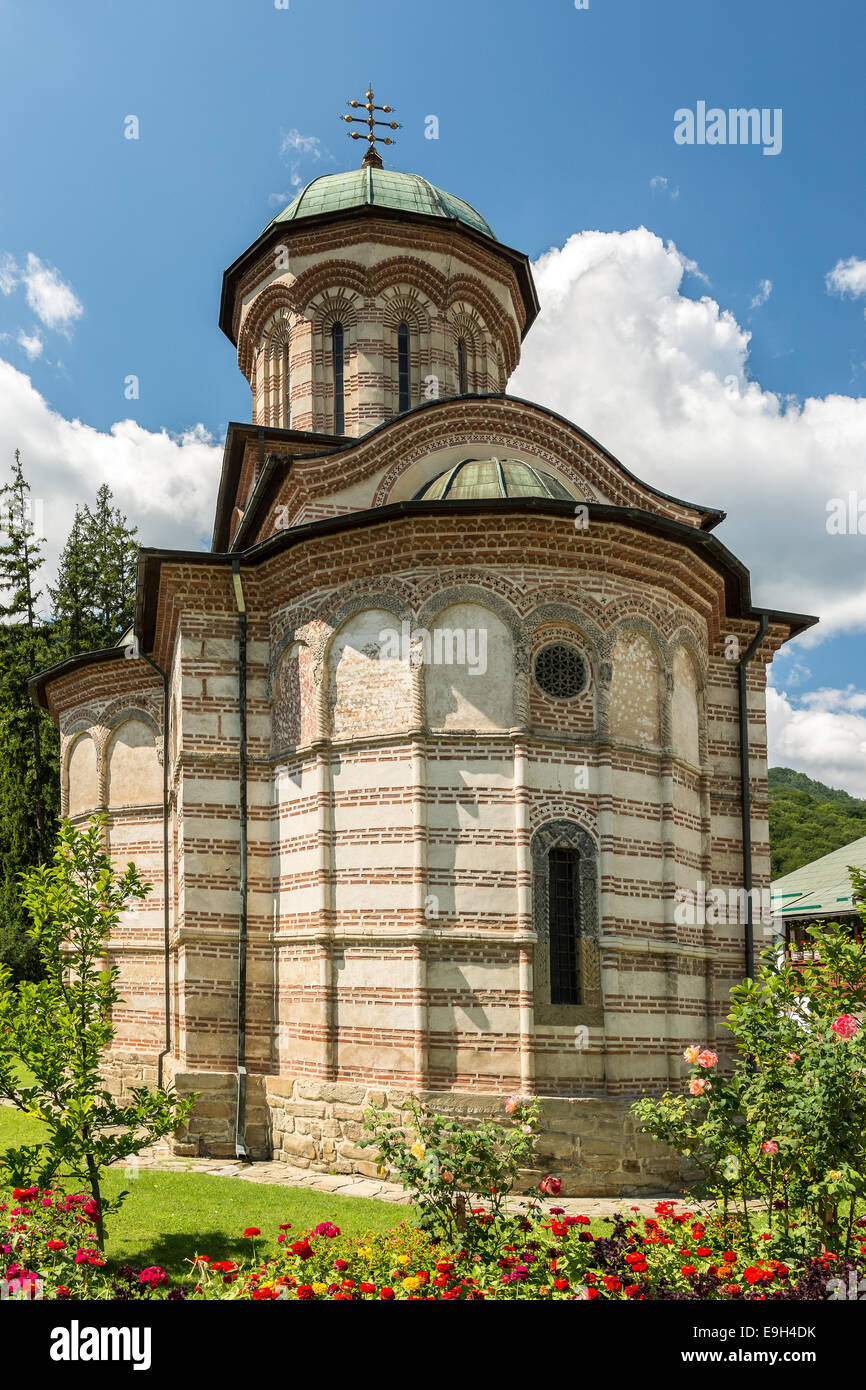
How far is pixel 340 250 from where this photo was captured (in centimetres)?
1433

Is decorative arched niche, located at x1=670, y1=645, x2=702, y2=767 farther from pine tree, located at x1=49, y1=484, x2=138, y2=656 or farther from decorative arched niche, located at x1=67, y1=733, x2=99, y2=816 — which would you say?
pine tree, located at x1=49, y1=484, x2=138, y2=656

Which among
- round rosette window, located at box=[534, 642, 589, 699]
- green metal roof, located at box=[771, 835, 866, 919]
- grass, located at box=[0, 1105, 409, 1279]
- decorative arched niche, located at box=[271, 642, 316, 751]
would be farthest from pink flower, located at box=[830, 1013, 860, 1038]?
green metal roof, located at box=[771, 835, 866, 919]

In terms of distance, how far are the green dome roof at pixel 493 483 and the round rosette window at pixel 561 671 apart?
1.45 m

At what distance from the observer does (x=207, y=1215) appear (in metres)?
7.95

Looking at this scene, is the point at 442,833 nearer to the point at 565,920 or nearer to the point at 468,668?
the point at 565,920

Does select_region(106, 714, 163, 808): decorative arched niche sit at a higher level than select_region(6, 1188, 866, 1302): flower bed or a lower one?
higher

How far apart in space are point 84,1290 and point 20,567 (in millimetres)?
25350

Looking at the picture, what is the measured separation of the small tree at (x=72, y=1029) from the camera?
657 centimetres

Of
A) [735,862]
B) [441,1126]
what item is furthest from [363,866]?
[735,862]

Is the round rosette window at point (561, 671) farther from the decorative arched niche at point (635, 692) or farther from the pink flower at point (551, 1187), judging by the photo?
the pink flower at point (551, 1187)

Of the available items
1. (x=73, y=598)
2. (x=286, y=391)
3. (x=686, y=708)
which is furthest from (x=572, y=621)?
(x=73, y=598)

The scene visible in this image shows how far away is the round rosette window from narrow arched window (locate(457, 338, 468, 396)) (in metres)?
5.92

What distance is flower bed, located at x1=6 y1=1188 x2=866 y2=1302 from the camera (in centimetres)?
463

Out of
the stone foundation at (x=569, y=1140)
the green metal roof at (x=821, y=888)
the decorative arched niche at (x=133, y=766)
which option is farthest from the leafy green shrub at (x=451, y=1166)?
the green metal roof at (x=821, y=888)
